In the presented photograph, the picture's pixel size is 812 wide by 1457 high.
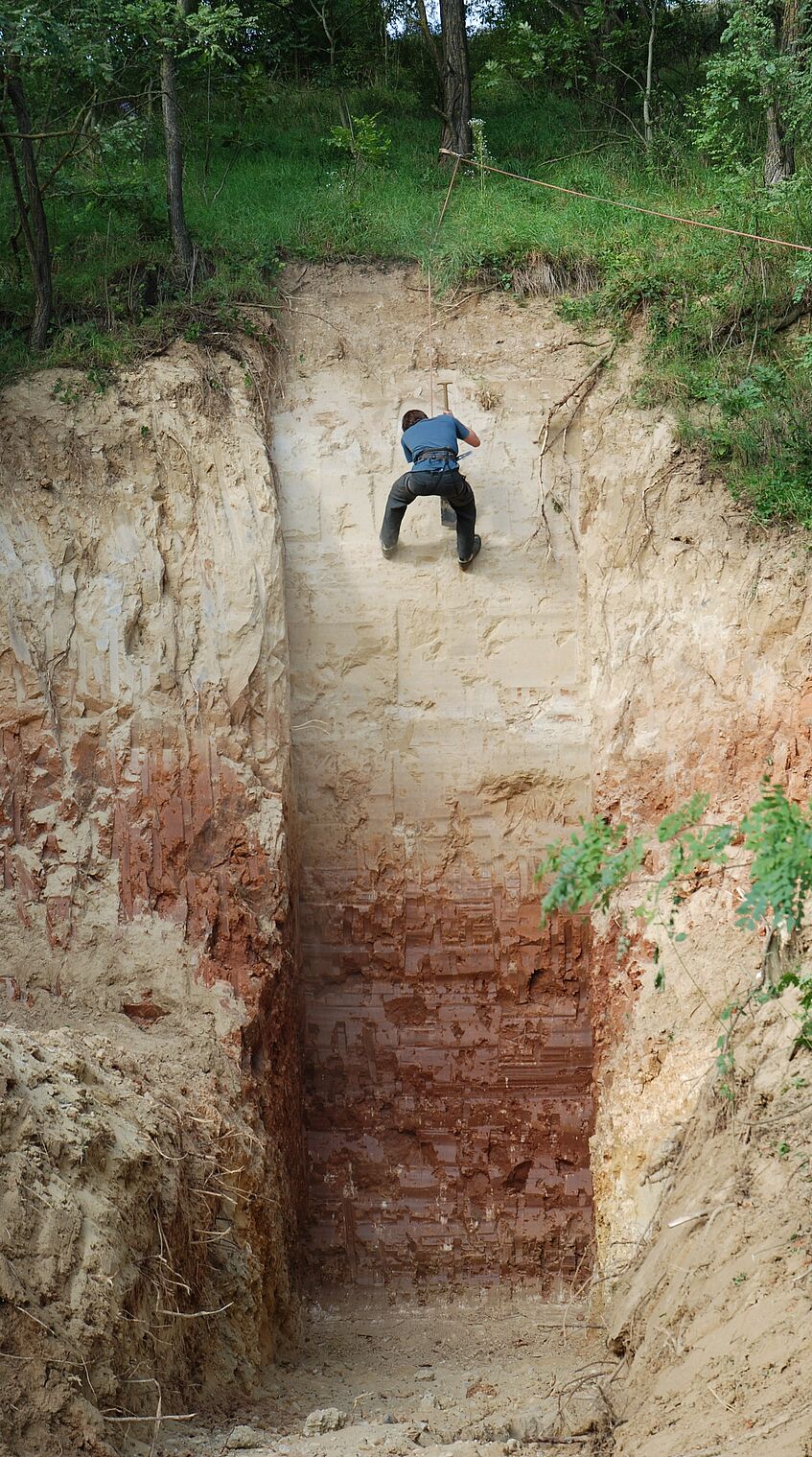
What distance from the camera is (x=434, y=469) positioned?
8344 millimetres

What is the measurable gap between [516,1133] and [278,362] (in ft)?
18.5

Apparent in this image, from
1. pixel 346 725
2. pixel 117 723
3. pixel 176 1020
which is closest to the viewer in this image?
pixel 176 1020

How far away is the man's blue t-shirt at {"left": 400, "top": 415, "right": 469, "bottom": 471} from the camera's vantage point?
8.35 m

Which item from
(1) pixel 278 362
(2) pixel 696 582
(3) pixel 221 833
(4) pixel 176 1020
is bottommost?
(4) pixel 176 1020

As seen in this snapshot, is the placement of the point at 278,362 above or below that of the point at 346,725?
above

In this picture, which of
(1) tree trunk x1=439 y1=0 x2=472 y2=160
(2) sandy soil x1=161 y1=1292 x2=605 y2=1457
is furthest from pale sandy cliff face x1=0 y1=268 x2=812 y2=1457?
(1) tree trunk x1=439 y1=0 x2=472 y2=160

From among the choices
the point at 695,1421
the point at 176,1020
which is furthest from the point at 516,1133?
the point at 695,1421

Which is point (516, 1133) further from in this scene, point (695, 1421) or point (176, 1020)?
point (695, 1421)

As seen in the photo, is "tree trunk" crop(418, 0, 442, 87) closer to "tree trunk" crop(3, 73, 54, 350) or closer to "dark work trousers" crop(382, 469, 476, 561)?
"tree trunk" crop(3, 73, 54, 350)

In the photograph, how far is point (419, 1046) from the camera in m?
8.74

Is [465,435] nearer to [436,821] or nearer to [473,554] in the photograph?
[473,554]

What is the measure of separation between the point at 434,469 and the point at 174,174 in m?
3.44

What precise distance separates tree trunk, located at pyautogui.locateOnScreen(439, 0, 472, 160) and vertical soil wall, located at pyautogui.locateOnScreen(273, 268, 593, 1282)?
10.7 ft

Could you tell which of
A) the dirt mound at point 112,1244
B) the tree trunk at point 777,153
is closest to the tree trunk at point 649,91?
the tree trunk at point 777,153
